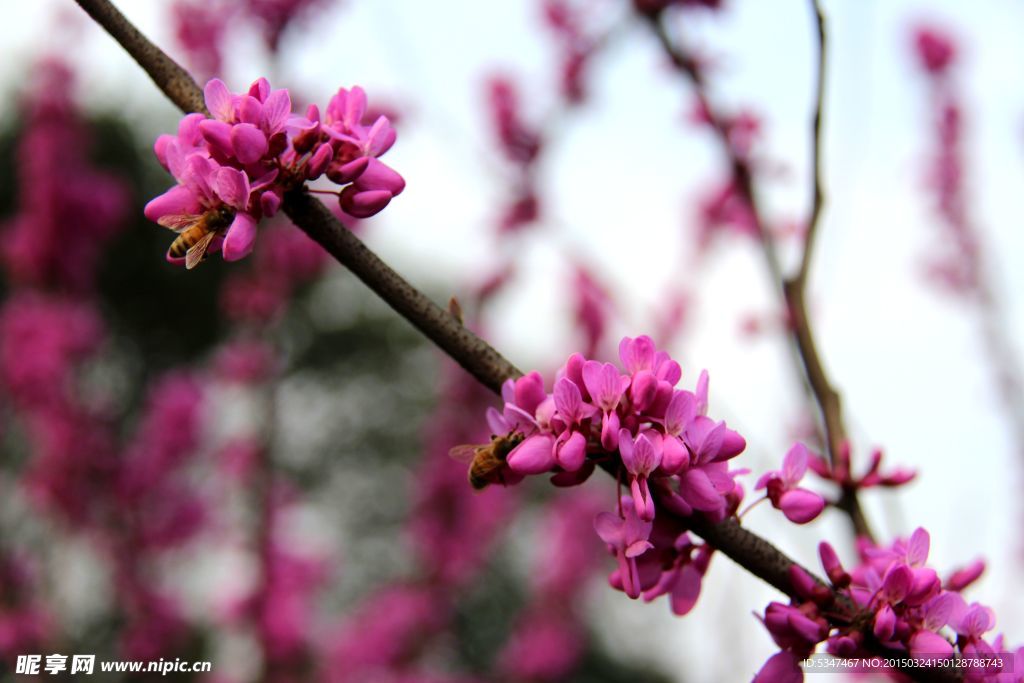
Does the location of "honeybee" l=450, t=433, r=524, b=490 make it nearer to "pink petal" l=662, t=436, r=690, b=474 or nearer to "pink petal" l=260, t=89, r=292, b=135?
"pink petal" l=662, t=436, r=690, b=474

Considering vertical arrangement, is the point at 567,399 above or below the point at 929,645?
above

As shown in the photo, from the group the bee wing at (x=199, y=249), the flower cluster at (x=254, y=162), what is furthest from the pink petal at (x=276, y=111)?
the bee wing at (x=199, y=249)

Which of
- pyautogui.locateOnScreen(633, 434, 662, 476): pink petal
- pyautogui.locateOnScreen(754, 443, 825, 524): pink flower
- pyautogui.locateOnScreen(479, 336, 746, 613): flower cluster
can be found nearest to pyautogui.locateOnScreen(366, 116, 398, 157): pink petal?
pyautogui.locateOnScreen(479, 336, 746, 613): flower cluster

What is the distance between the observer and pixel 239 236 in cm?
76

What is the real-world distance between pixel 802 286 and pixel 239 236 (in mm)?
874

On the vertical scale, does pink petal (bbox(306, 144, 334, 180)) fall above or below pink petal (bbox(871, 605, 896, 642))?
above

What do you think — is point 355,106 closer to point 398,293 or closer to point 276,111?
point 276,111

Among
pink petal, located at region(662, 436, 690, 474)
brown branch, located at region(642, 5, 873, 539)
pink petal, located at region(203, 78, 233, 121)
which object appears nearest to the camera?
pink petal, located at region(662, 436, 690, 474)

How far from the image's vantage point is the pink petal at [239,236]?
76cm

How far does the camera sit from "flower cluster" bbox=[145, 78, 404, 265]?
758mm

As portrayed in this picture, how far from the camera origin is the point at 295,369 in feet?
63.5

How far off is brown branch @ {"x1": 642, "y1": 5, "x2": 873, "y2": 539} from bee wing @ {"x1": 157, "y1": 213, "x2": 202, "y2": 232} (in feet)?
2.41

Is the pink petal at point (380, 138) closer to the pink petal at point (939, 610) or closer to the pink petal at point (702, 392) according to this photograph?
the pink petal at point (702, 392)

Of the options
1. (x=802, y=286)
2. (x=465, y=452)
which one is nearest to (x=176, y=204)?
(x=465, y=452)
